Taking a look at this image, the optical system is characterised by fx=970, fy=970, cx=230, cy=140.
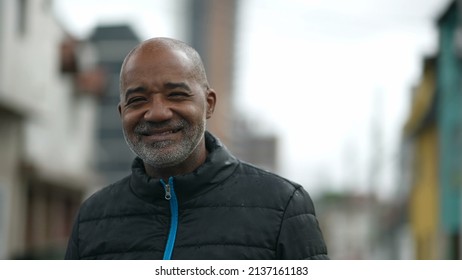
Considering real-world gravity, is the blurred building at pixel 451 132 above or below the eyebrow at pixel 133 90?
below

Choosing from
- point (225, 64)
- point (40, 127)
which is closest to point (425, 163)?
point (40, 127)

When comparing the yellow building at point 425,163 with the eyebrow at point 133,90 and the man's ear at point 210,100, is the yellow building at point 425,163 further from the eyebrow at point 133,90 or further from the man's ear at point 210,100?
the eyebrow at point 133,90

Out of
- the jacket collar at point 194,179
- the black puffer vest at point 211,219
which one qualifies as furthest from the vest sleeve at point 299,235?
the jacket collar at point 194,179

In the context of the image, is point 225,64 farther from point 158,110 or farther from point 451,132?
point 158,110

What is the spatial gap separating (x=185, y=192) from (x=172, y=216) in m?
0.06

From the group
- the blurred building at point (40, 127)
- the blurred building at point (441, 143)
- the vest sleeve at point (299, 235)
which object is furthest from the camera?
the blurred building at point (441, 143)

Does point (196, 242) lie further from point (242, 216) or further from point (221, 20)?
point (221, 20)

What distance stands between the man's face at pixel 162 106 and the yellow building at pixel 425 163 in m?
18.3

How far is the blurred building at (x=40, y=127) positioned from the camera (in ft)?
52.9

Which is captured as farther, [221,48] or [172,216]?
[221,48]

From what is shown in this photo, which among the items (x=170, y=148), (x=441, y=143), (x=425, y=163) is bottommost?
(x=425, y=163)

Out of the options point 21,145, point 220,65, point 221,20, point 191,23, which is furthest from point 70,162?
point 191,23

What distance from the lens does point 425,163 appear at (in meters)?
23.2

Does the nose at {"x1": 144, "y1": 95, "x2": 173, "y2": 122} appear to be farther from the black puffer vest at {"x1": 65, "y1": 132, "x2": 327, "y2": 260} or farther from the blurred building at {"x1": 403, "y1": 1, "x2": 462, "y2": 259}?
the blurred building at {"x1": 403, "y1": 1, "x2": 462, "y2": 259}
